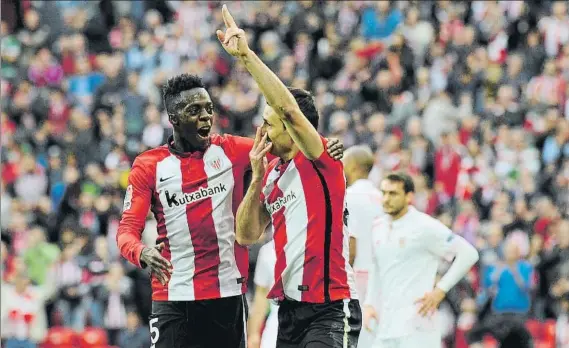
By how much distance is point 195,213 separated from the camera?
27.1 ft

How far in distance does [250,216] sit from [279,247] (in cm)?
26

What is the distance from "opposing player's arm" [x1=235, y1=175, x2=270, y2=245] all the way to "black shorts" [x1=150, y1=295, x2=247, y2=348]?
64 cm

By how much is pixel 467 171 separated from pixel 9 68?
852 centimetres

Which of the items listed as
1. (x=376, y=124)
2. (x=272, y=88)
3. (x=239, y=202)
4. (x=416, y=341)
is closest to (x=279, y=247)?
(x=239, y=202)

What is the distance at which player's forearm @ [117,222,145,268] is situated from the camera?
25.2 ft

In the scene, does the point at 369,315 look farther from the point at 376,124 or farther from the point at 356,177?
the point at 376,124

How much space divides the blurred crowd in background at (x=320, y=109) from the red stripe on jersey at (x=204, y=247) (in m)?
6.54

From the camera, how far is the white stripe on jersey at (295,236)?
7594 millimetres

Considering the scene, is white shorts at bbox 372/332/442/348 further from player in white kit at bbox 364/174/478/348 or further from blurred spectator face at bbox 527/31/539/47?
blurred spectator face at bbox 527/31/539/47

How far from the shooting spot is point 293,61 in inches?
818

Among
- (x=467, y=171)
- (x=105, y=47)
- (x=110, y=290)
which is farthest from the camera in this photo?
(x=105, y=47)

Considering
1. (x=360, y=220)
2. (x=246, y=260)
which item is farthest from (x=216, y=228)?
(x=360, y=220)

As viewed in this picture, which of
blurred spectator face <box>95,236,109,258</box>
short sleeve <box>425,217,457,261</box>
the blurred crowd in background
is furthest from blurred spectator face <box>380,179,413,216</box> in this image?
blurred spectator face <box>95,236,109,258</box>

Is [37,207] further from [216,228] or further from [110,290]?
[216,228]
